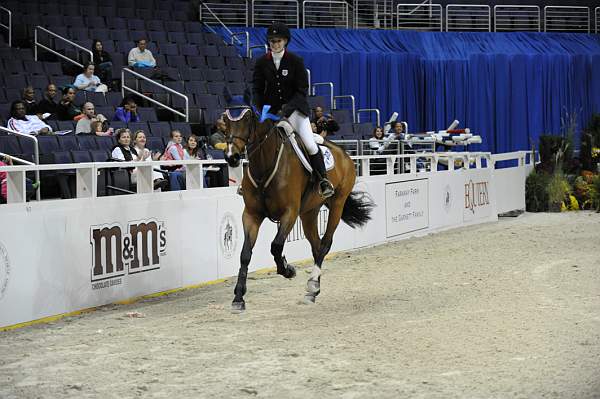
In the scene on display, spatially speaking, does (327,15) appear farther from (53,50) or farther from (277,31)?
(277,31)

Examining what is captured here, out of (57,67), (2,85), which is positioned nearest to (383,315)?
(2,85)

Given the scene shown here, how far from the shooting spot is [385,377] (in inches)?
239

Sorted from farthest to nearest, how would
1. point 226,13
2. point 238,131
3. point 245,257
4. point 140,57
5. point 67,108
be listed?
point 226,13 → point 140,57 → point 67,108 → point 245,257 → point 238,131

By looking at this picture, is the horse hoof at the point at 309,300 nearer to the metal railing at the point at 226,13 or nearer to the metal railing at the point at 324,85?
the metal railing at the point at 324,85

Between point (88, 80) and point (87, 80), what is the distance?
2 cm

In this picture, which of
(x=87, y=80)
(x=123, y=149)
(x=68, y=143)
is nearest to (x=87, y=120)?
(x=68, y=143)

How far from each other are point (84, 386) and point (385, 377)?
1954mm

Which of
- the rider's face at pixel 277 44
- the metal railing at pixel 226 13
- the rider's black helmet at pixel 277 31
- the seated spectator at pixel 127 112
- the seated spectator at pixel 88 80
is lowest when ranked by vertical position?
the seated spectator at pixel 127 112

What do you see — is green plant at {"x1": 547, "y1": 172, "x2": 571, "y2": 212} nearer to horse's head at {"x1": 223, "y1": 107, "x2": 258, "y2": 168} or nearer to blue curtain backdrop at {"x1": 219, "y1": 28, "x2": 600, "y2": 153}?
blue curtain backdrop at {"x1": 219, "y1": 28, "x2": 600, "y2": 153}

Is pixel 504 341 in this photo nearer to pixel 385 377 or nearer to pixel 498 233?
pixel 385 377

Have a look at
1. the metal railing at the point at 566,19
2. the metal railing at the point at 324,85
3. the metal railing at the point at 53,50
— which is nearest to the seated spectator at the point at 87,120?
the metal railing at the point at 53,50

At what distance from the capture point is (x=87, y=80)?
17.7 m

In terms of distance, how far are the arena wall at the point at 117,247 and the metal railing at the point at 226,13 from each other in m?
12.8

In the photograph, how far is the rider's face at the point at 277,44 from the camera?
9289 mm
